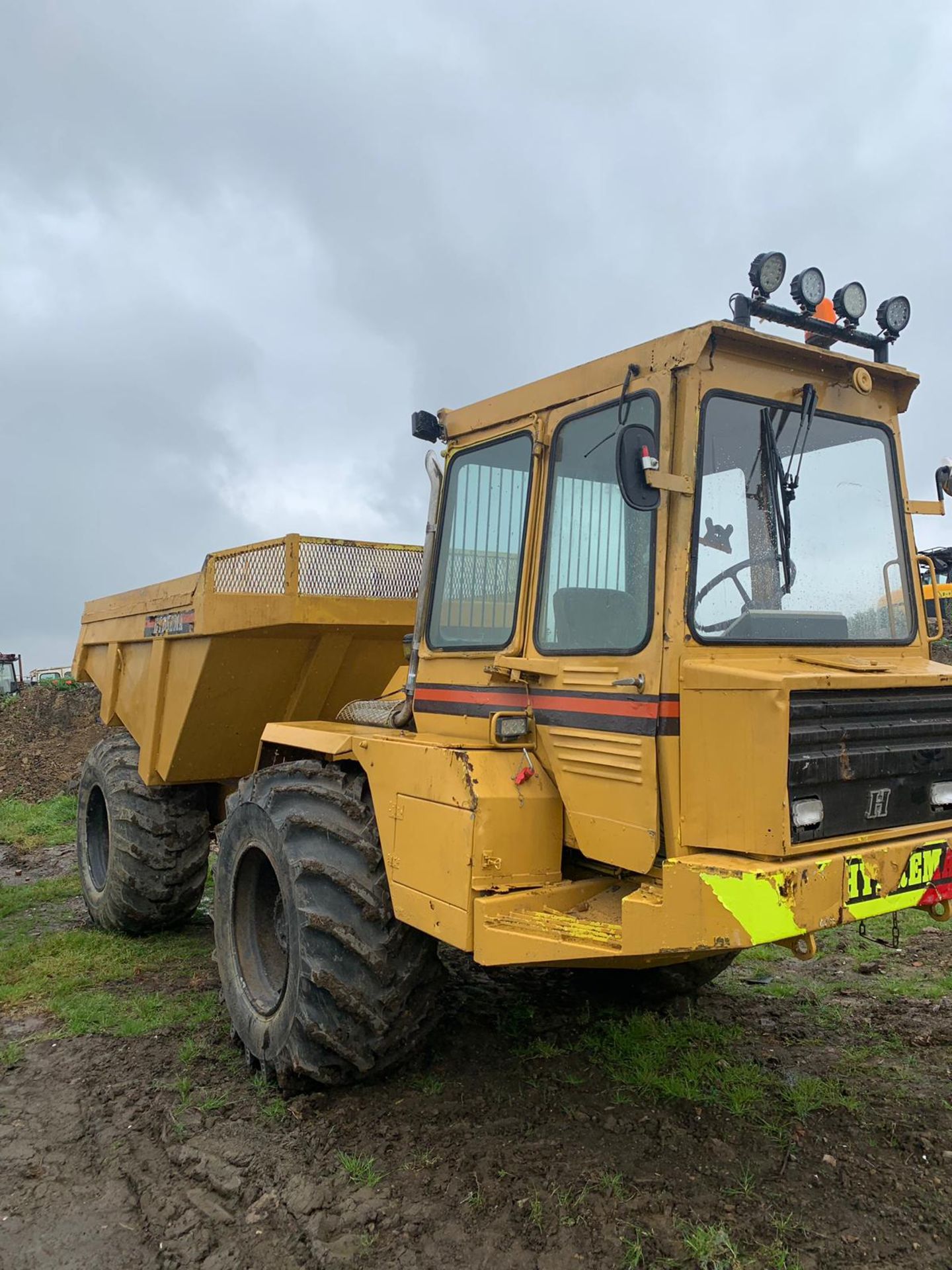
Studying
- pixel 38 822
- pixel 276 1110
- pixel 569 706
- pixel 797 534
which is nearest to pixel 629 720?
pixel 569 706

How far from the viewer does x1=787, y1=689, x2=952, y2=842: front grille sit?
9.81 feet

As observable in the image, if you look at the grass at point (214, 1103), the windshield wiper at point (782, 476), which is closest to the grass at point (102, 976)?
the grass at point (214, 1103)

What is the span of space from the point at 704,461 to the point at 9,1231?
3344 millimetres

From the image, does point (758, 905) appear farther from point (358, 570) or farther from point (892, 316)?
point (358, 570)

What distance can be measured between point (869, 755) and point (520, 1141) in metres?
1.84

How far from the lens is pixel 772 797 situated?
289 centimetres

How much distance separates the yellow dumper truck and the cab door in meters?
0.01

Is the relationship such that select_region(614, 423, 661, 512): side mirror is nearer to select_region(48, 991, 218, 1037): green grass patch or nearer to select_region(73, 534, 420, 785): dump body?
select_region(73, 534, 420, 785): dump body

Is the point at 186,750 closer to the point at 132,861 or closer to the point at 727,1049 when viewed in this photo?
the point at 132,861

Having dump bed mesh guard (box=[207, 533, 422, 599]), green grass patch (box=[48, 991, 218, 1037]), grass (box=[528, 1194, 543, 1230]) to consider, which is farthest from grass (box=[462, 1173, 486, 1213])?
dump bed mesh guard (box=[207, 533, 422, 599])

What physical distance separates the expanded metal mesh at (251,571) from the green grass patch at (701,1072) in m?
2.60

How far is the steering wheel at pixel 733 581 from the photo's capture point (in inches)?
126

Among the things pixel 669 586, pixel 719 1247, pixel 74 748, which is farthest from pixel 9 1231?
pixel 74 748

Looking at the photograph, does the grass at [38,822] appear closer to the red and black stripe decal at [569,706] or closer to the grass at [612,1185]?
the red and black stripe decal at [569,706]
